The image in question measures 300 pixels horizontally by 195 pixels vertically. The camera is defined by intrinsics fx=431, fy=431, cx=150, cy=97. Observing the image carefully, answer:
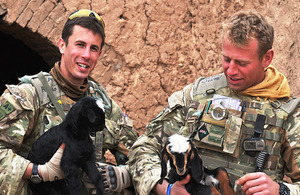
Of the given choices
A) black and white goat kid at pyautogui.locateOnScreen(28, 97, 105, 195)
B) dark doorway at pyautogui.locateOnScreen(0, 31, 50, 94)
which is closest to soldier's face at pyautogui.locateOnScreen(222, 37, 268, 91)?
black and white goat kid at pyautogui.locateOnScreen(28, 97, 105, 195)

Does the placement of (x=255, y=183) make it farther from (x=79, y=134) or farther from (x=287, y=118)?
(x=79, y=134)

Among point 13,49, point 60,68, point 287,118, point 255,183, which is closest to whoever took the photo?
point 255,183

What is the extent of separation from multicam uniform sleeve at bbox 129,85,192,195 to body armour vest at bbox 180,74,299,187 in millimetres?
92

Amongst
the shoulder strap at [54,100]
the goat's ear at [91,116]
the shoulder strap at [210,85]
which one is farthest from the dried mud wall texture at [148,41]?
the goat's ear at [91,116]

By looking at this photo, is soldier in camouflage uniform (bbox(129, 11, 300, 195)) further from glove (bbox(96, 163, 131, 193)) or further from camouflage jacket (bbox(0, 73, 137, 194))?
camouflage jacket (bbox(0, 73, 137, 194))

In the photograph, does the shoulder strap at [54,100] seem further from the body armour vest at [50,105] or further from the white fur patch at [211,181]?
the white fur patch at [211,181]

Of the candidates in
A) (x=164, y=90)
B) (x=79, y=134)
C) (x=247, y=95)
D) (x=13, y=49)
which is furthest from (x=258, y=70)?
(x=13, y=49)

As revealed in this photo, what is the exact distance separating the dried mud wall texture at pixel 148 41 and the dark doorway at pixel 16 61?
7.67 feet

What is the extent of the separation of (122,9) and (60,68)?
1.81 m

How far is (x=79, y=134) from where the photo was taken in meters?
2.65

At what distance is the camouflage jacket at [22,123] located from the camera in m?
2.67

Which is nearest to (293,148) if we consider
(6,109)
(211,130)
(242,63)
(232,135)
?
(232,135)

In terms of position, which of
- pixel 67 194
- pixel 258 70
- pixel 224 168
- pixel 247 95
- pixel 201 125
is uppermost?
pixel 258 70

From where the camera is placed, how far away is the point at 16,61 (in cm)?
743
